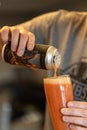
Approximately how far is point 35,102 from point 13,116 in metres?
0.17

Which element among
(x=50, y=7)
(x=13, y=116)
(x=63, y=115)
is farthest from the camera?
(x=13, y=116)

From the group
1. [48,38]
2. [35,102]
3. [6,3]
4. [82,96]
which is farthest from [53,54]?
[35,102]

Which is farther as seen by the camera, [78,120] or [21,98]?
[21,98]

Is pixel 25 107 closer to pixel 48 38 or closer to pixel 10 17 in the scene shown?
pixel 10 17

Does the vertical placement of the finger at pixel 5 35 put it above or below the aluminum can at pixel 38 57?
above

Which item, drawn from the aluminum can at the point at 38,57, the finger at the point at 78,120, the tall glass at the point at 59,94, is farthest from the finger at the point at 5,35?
the finger at the point at 78,120

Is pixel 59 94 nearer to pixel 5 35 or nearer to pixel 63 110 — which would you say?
pixel 63 110

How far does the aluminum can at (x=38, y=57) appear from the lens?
767 millimetres

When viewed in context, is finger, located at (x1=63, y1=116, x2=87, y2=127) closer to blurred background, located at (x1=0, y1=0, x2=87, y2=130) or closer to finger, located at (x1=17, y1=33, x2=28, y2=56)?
finger, located at (x1=17, y1=33, x2=28, y2=56)

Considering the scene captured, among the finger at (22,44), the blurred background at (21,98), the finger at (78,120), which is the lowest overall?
the blurred background at (21,98)

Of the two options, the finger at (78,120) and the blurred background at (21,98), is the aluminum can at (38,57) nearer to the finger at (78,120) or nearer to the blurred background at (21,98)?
the finger at (78,120)

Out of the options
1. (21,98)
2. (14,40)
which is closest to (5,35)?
(14,40)

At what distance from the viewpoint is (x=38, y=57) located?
2.57 feet

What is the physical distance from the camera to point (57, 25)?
1.20 meters
